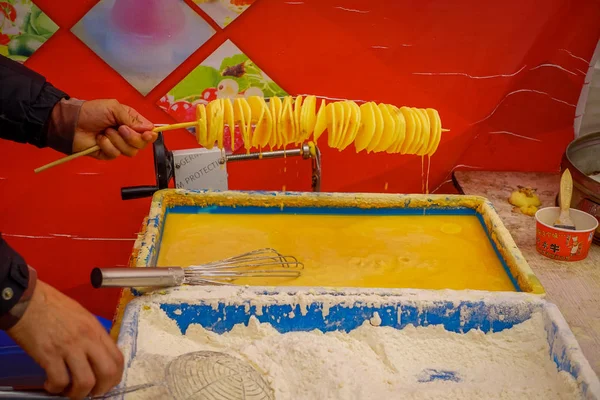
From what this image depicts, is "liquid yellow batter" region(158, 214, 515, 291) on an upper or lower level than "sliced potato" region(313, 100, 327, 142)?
lower

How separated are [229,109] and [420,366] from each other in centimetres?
92

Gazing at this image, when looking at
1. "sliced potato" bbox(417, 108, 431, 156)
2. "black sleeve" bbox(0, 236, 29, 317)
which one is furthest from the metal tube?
"black sleeve" bbox(0, 236, 29, 317)

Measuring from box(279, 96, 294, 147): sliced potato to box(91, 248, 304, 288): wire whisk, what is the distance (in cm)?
36

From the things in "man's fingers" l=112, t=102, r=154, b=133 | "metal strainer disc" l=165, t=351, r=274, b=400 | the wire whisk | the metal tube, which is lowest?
"metal strainer disc" l=165, t=351, r=274, b=400

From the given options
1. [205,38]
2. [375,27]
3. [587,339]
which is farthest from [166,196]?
[587,339]

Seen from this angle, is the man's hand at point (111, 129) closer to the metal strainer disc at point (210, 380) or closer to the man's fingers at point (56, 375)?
the metal strainer disc at point (210, 380)

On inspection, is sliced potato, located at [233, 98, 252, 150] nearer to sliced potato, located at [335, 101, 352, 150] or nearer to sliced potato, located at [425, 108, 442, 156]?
sliced potato, located at [335, 101, 352, 150]

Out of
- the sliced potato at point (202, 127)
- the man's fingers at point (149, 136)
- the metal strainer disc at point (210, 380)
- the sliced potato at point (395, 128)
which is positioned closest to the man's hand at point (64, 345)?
the metal strainer disc at point (210, 380)

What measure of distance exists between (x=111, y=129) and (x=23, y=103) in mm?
249

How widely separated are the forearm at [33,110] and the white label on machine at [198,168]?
434 millimetres

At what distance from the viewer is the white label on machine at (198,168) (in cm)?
213

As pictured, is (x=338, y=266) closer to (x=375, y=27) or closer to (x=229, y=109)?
(x=229, y=109)

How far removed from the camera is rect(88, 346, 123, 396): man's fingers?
1106mm

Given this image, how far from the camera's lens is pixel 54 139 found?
69.8 inches
